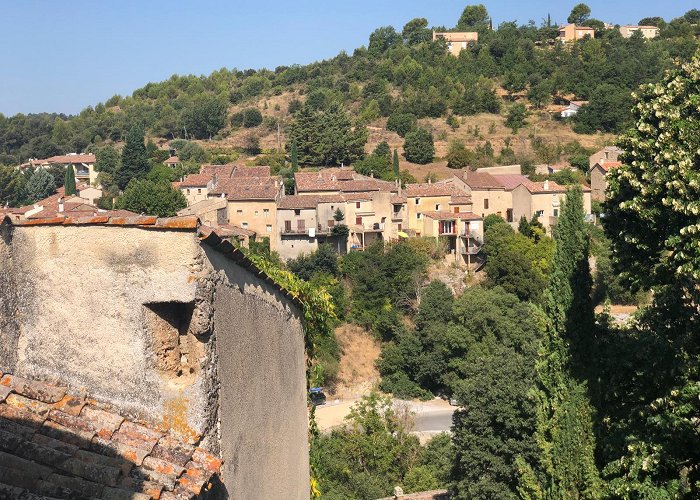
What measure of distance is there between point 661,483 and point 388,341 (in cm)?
3771

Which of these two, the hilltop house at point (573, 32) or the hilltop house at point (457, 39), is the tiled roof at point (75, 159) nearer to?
the hilltop house at point (457, 39)

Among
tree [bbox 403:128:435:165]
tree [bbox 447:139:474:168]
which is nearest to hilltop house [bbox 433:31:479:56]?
tree [bbox 403:128:435:165]

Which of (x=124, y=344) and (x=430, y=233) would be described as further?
(x=430, y=233)

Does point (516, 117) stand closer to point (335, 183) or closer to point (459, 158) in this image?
point (459, 158)

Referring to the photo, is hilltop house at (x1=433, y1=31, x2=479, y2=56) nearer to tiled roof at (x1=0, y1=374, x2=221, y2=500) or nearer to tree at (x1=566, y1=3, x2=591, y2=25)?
tree at (x1=566, y1=3, x2=591, y2=25)

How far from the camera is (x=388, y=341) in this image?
2058 inches

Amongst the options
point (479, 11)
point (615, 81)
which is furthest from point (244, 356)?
point (479, 11)

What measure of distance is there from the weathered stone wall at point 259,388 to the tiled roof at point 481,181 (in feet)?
182

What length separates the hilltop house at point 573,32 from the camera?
129750mm

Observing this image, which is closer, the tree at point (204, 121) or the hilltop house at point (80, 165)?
the hilltop house at point (80, 165)

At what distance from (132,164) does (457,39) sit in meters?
66.9

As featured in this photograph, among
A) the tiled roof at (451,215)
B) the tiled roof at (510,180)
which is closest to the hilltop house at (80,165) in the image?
the tiled roof at (451,215)

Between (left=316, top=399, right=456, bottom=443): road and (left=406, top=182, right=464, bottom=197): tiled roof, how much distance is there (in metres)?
20.1

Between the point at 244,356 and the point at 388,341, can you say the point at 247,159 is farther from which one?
the point at 244,356
